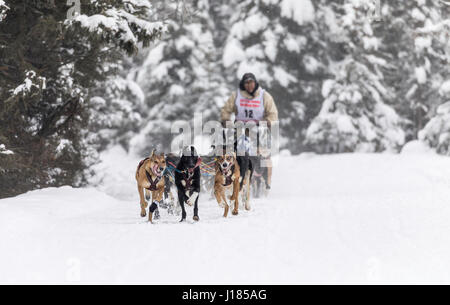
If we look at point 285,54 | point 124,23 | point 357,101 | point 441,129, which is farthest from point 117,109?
point 124,23

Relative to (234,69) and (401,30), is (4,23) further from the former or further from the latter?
(401,30)

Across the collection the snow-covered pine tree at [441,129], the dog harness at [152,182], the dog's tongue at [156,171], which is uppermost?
the snow-covered pine tree at [441,129]

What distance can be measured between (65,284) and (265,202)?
6354 millimetres

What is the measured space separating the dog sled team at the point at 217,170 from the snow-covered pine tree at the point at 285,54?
1396cm

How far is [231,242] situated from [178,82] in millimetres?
20651

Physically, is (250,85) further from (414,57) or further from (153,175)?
(414,57)

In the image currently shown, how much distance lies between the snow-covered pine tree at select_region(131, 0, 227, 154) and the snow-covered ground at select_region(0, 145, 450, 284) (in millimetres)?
15119

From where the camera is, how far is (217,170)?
8.06m

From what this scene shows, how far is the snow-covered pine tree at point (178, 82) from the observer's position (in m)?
26.1

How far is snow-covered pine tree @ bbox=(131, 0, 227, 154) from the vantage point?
26125 millimetres

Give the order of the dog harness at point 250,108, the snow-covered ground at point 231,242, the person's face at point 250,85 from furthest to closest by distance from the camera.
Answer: the dog harness at point 250,108 < the person's face at point 250,85 < the snow-covered ground at point 231,242

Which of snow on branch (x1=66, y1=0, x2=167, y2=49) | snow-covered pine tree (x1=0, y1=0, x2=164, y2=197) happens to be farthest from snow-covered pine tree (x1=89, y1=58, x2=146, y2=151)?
snow on branch (x1=66, y1=0, x2=167, y2=49)

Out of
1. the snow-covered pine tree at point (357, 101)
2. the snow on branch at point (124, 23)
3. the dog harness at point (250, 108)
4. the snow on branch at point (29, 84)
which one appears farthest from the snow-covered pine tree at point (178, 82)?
the snow on branch at point (29, 84)

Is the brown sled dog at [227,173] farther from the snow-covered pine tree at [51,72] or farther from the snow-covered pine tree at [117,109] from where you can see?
the snow-covered pine tree at [117,109]
